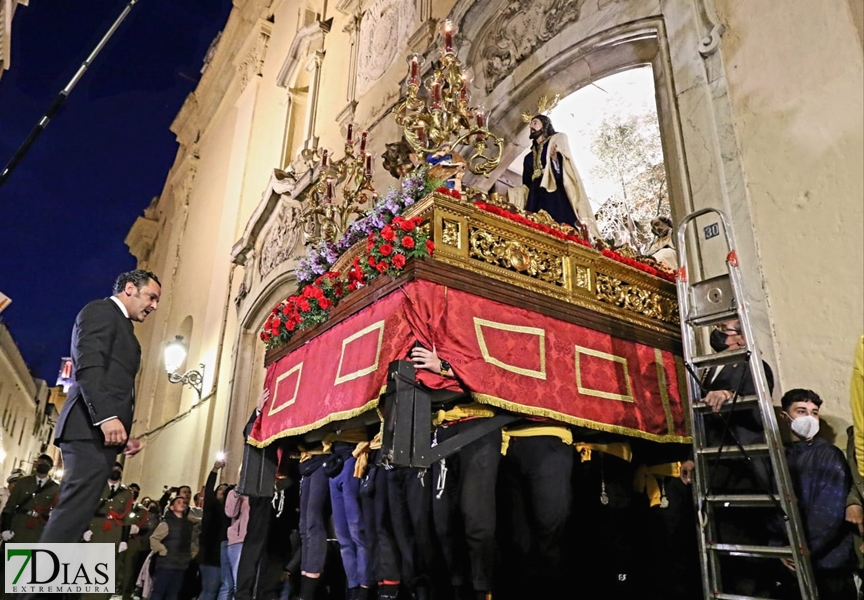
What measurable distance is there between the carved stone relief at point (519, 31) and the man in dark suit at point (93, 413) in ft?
15.4

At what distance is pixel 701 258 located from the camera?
4180 mm

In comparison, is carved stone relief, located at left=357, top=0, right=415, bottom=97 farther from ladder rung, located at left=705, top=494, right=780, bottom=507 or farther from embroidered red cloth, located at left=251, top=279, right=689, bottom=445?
ladder rung, located at left=705, top=494, right=780, bottom=507

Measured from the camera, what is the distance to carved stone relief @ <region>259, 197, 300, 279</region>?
10031 millimetres

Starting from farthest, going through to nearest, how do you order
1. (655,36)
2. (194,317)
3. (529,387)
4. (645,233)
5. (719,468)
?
Result: (194,317) < (645,233) < (655,36) < (529,387) < (719,468)

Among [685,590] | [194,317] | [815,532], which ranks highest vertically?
[194,317]

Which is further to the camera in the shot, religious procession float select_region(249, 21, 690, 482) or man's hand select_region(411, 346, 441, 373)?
religious procession float select_region(249, 21, 690, 482)

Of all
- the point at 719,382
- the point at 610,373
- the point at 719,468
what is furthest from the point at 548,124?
the point at 719,468

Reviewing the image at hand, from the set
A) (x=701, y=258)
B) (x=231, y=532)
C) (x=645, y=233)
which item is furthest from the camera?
(x=645, y=233)

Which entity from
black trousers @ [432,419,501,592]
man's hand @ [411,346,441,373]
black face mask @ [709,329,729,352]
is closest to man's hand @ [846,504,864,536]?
black face mask @ [709,329,729,352]

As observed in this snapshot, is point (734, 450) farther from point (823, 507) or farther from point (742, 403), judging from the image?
point (823, 507)

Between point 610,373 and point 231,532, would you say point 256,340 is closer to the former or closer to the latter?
point 231,532

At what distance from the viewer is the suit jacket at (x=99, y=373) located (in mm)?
2854

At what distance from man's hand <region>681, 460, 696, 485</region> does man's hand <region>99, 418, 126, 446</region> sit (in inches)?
113

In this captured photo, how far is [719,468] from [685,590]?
1036mm
